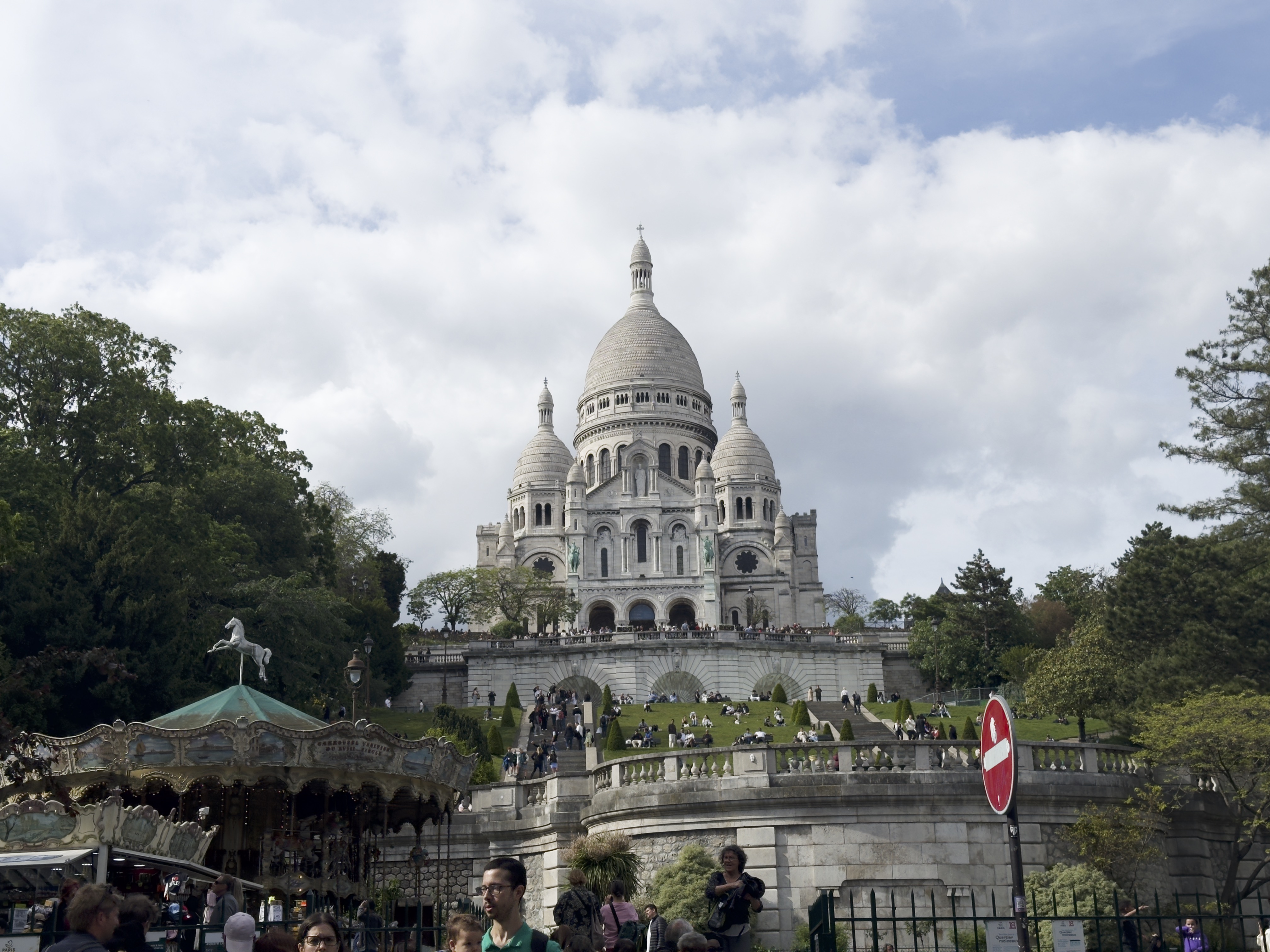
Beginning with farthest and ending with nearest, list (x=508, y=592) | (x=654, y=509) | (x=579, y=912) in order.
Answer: (x=654, y=509)
(x=508, y=592)
(x=579, y=912)

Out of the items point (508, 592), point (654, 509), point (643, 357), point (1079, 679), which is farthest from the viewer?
point (643, 357)

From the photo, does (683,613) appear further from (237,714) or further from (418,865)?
(237,714)

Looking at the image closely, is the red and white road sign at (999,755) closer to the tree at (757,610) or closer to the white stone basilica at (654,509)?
the white stone basilica at (654,509)

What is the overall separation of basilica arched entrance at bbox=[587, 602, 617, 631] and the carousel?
6824 cm

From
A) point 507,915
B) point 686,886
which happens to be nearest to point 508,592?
point 686,886

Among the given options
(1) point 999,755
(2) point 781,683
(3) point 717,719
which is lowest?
(1) point 999,755

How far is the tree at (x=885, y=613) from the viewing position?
324ft

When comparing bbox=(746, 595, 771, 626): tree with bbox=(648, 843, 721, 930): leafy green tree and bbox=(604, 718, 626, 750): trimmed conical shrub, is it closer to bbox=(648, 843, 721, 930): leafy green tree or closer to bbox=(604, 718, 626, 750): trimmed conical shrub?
bbox=(604, 718, 626, 750): trimmed conical shrub

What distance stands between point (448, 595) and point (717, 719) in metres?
32.5

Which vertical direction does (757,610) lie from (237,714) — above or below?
above

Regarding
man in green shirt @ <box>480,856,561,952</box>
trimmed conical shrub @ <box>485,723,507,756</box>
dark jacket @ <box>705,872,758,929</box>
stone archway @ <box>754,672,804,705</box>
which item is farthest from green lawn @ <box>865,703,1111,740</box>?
man in green shirt @ <box>480,856,561,952</box>

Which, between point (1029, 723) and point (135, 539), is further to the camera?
point (1029, 723)

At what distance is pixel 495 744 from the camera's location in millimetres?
44688

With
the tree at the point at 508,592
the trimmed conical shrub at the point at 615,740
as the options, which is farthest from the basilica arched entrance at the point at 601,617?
the trimmed conical shrub at the point at 615,740
